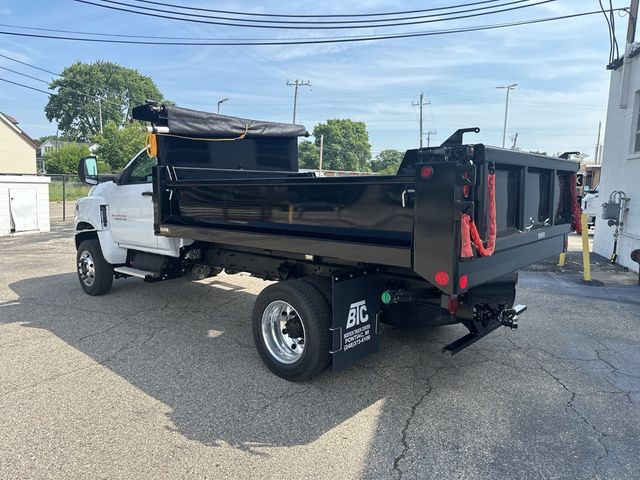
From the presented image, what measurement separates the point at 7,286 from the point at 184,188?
4.72 meters

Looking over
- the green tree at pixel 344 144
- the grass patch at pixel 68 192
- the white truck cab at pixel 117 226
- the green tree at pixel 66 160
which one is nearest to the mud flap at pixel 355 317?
the white truck cab at pixel 117 226

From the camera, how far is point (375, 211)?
3.39 metres

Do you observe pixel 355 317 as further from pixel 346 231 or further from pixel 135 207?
pixel 135 207

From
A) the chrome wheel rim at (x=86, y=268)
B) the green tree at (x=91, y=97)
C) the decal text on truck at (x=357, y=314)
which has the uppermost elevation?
the green tree at (x=91, y=97)

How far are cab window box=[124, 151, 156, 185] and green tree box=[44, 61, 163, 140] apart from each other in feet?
287

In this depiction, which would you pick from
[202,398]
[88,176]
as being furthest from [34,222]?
[202,398]

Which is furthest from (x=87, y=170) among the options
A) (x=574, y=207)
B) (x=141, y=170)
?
(x=574, y=207)

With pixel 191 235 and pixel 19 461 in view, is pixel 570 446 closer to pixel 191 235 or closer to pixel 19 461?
pixel 19 461

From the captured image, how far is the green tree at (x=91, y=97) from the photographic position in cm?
8731

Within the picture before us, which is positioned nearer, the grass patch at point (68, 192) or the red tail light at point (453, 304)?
the red tail light at point (453, 304)

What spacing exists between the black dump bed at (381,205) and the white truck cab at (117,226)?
1.76ft

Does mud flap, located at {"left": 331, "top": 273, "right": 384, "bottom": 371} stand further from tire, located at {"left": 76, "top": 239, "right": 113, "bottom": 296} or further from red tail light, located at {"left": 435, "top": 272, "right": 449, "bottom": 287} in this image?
tire, located at {"left": 76, "top": 239, "right": 113, "bottom": 296}

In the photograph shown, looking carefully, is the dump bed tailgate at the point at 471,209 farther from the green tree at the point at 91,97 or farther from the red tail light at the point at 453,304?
the green tree at the point at 91,97

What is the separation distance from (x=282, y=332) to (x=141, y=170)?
10.5 ft
